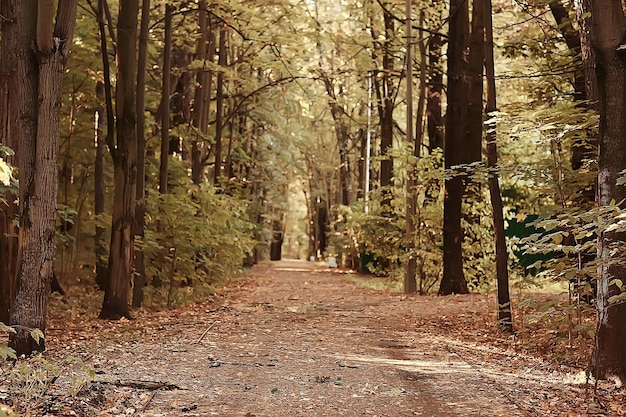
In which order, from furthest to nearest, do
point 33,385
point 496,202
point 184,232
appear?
point 184,232 → point 496,202 → point 33,385

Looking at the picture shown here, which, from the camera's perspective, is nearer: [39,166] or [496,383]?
[496,383]

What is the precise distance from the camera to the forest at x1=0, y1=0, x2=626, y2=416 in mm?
7574

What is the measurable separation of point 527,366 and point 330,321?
4.91 metres

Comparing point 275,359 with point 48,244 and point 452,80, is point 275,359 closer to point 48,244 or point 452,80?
point 48,244

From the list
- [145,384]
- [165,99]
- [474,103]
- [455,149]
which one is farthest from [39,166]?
[474,103]

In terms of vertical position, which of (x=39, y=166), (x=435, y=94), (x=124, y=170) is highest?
(x=435, y=94)

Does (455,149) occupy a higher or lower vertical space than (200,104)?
lower

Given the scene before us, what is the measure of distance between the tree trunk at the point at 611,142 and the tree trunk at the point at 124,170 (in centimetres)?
786

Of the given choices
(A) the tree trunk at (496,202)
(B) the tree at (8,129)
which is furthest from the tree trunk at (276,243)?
(B) the tree at (8,129)

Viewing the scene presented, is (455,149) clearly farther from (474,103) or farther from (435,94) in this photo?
(435,94)

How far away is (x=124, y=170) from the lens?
496 inches

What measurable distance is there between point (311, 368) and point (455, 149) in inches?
401

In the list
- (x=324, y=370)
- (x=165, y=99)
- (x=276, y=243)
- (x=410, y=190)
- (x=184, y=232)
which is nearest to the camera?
(x=324, y=370)

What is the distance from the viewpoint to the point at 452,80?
58.2 feet
